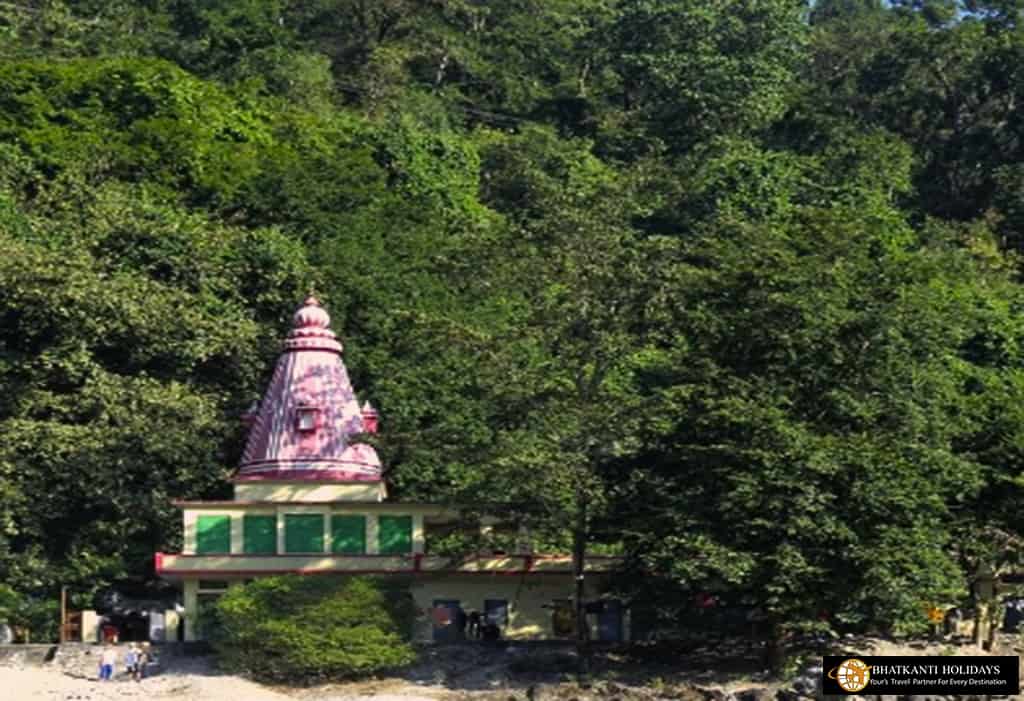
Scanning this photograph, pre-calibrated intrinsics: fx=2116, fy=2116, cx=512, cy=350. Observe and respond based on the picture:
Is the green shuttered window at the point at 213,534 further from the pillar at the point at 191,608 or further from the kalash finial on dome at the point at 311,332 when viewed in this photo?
the kalash finial on dome at the point at 311,332

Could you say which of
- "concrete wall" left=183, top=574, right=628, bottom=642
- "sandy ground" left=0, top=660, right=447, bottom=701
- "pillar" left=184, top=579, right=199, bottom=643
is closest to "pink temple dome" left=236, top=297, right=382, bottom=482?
"pillar" left=184, top=579, right=199, bottom=643

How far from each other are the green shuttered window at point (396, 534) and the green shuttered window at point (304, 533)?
139 centimetres

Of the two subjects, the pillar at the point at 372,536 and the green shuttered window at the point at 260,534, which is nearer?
the green shuttered window at the point at 260,534

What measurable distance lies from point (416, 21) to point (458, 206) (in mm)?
20441

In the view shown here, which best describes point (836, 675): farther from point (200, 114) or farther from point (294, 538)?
point (200, 114)

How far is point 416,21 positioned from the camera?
92.2 metres

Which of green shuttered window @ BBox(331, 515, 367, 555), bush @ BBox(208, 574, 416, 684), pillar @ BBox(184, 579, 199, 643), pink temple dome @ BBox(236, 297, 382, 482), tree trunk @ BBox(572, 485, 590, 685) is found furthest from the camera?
pink temple dome @ BBox(236, 297, 382, 482)

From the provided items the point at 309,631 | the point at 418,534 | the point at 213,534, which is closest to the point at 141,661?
the point at 309,631

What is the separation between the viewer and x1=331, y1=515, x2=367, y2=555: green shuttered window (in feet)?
158

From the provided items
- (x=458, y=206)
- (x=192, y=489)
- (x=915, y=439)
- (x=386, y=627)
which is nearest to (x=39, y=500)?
(x=192, y=489)

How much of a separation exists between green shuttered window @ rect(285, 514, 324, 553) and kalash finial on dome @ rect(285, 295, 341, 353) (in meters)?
5.20

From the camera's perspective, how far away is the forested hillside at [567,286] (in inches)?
1695

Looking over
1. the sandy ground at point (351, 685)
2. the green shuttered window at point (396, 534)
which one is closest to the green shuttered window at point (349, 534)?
the green shuttered window at point (396, 534)

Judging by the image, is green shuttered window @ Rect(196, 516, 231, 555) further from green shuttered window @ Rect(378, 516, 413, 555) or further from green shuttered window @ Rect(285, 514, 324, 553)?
green shuttered window @ Rect(378, 516, 413, 555)
